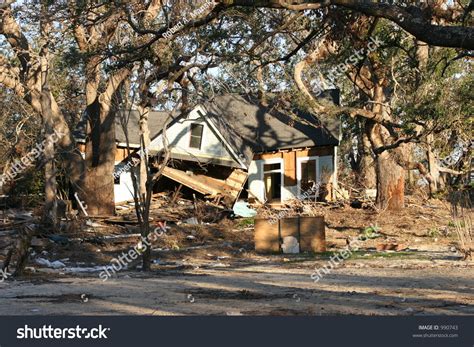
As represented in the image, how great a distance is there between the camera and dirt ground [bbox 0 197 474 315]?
10398 mm

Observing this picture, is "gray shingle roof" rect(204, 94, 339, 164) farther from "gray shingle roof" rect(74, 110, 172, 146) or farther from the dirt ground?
the dirt ground

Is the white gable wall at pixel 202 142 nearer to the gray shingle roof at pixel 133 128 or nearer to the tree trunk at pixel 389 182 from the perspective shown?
the gray shingle roof at pixel 133 128

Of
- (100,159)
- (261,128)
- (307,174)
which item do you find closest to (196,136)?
(261,128)

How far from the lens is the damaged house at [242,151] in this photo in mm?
35125

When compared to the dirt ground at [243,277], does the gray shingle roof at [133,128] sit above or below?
above

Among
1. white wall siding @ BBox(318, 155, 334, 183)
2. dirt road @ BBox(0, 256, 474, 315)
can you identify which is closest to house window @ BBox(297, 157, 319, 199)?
white wall siding @ BBox(318, 155, 334, 183)

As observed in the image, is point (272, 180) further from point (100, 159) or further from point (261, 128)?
point (100, 159)

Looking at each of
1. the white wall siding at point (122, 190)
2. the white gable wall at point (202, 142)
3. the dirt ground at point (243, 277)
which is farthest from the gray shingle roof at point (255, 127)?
the dirt ground at point (243, 277)

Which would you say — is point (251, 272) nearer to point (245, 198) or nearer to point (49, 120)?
point (49, 120)

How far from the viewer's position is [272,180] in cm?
4025

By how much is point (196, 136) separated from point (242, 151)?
2.39 metres

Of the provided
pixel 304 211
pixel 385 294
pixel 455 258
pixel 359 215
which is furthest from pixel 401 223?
pixel 385 294

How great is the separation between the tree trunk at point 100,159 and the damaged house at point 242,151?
10.7 feet

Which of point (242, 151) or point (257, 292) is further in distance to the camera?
point (242, 151)
